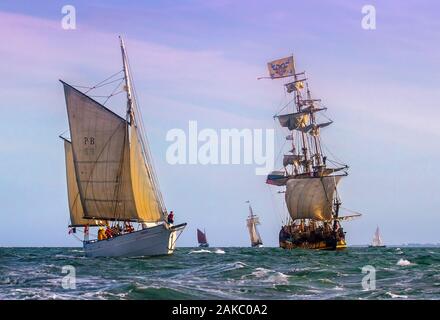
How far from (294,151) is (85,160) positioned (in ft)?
237

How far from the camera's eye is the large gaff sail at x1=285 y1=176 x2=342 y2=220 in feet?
390

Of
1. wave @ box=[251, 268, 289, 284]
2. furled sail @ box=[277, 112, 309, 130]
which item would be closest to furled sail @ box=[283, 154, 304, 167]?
furled sail @ box=[277, 112, 309, 130]

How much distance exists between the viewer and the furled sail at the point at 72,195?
278ft

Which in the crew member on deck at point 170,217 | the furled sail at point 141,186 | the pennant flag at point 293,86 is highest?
the pennant flag at point 293,86

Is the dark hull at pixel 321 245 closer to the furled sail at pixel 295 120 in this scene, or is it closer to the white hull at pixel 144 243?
the furled sail at pixel 295 120

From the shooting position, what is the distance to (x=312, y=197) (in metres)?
120

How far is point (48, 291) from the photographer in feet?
83.8

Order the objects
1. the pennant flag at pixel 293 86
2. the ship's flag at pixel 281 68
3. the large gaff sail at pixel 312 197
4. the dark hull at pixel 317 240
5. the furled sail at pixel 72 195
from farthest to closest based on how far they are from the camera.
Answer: the pennant flag at pixel 293 86 < the ship's flag at pixel 281 68 < the large gaff sail at pixel 312 197 < the dark hull at pixel 317 240 < the furled sail at pixel 72 195

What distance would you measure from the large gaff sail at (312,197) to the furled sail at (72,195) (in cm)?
4949

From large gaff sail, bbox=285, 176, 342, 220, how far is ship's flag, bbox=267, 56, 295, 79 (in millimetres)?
20581

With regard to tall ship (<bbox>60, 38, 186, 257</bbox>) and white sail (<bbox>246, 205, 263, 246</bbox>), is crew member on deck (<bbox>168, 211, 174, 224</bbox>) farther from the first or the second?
white sail (<bbox>246, 205, 263, 246</bbox>)

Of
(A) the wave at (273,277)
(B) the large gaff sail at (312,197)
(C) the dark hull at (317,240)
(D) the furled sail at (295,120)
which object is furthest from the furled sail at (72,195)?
(D) the furled sail at (295,120)
